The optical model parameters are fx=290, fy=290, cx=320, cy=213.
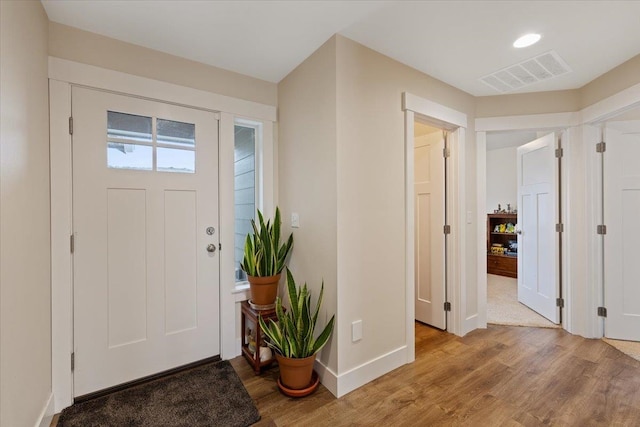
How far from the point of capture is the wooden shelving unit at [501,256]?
499cm

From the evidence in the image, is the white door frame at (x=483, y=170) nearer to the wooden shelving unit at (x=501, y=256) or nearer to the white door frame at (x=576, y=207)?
the white door frame at (x=576, y=207)

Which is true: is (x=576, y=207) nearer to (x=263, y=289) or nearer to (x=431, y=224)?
(x=431, y=224)

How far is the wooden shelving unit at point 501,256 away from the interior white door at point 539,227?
161 cm

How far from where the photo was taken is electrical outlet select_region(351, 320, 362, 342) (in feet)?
6.26

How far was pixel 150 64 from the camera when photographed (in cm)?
199

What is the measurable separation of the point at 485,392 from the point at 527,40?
2.34 metres

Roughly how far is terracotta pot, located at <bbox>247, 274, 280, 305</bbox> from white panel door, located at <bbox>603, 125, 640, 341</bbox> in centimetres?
294

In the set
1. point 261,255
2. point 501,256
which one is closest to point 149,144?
point 261,255

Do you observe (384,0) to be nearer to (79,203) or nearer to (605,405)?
(79,203)

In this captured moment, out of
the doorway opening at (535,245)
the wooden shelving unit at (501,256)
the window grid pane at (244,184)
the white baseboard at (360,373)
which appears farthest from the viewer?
the wooden shelving unit at (501,256)

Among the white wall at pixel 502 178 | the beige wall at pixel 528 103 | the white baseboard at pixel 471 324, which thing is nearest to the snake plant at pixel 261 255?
the white baseboard at pixel 471 324

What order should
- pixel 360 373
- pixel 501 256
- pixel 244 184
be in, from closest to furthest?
pixel 360 373 < pixel 244 184 < pixel 501 256

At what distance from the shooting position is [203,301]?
2207 millimetres

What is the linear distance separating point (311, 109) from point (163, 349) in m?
2.00
